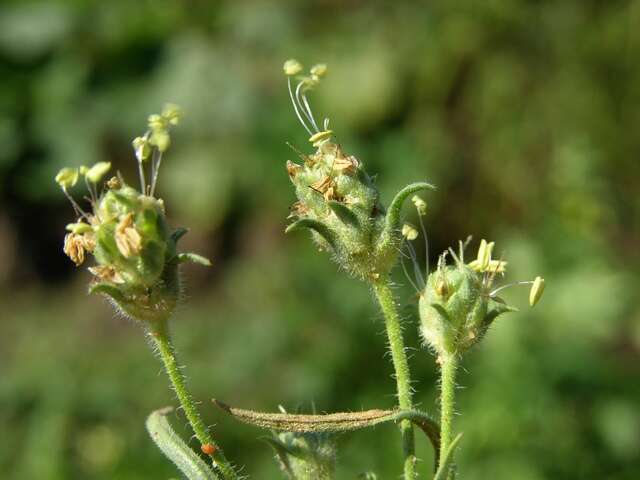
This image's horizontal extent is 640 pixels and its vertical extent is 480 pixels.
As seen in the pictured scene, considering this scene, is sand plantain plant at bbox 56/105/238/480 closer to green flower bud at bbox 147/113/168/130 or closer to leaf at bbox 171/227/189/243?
leaf at bbox 171/227/189/243

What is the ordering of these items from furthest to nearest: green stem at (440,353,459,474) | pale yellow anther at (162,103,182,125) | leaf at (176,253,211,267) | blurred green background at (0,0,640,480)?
1. blurred green background at (0,0,640,480)
2. pale yellow anther at (162,103,182,125)
3. green stem at (440,353,459,474)
4. leaf at (176,253,211,267)

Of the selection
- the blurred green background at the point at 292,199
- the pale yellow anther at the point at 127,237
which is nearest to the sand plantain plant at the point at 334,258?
the pale yellow anther at the point at 127,237

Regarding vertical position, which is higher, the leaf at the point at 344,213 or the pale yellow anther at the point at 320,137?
the pale yellow anther at the point at 320,137

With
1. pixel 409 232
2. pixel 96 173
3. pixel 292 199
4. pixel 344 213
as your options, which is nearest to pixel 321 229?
pixel 344 213

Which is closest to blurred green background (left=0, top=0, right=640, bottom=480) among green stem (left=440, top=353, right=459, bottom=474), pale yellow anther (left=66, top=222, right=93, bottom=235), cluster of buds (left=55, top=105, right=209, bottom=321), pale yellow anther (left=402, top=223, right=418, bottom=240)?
green stem (left=440, top=353, right=459, bottom=474)

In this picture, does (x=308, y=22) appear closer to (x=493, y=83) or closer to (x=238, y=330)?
(x=493, y=83)

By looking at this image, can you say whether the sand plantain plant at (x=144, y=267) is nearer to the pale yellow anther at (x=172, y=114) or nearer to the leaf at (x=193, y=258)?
the leaf at (x=193, y=258)
